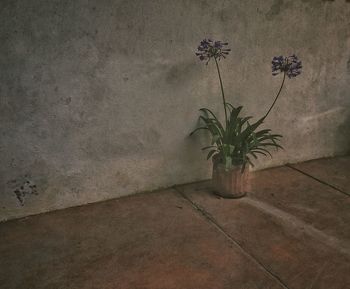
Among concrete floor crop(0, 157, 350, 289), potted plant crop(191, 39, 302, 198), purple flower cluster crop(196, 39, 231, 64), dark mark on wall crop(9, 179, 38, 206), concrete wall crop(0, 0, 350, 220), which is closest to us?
concrete floor crop(0, 157, 350, 289)

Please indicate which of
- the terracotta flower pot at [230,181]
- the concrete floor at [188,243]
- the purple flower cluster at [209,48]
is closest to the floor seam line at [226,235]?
the concrete floor at [188,243]

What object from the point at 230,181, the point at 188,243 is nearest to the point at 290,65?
the point at 230,181

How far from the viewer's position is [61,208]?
2312mm

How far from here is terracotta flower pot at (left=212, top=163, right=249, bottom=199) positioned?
7.92 feet

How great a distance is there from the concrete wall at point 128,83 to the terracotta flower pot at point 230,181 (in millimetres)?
285

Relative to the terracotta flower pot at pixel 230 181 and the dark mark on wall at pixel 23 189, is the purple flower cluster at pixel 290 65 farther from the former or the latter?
the dark mark on wall at pixel 23 189

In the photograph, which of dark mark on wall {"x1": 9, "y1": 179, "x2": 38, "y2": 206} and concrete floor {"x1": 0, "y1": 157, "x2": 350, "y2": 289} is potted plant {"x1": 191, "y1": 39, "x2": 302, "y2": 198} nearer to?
concrete floor {"x1": 0, "y1": 157, "x2": 350, "y2": 289}

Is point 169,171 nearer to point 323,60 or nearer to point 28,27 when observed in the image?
point 28,27

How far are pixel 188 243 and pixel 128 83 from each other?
3.59 feet

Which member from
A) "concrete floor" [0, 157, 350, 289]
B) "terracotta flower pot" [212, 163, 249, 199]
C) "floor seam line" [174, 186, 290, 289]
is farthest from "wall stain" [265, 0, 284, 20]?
"floor seam line" [174, 186, 290, 289]

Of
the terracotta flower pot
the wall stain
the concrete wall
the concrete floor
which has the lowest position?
the concrete floor

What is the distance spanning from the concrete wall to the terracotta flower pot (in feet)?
0.93

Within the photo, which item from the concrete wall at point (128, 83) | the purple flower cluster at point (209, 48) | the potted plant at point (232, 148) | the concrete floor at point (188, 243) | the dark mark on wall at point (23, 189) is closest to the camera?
the concrete floor at point (188, 243)

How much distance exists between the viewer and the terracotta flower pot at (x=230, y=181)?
2414mm
